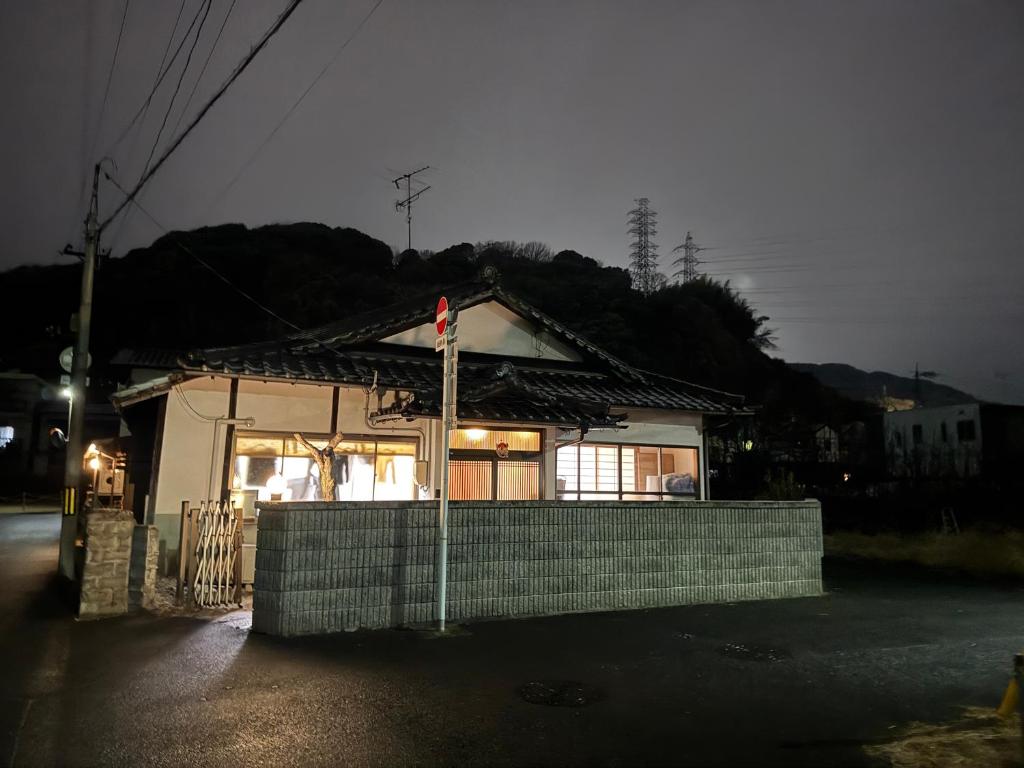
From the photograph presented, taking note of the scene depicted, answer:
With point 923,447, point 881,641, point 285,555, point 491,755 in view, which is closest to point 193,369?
point 285,555

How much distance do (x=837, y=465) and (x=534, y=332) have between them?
1014 inches

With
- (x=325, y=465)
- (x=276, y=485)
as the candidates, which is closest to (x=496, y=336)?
(x=325, y=465)

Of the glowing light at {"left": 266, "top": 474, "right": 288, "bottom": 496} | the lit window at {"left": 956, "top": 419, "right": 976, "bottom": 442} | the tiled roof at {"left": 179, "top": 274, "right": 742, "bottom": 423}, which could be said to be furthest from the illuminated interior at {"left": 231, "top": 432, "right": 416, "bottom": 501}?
the lit window at {"left": 956, "top": 419, "right": 976, "bottom": 442}

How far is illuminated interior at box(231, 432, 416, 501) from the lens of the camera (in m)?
11.8

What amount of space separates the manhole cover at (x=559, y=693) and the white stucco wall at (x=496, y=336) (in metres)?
9.25

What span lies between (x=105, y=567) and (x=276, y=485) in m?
3.74

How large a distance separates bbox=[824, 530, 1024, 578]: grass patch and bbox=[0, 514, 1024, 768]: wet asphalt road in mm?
6774

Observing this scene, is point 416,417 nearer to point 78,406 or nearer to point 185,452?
point 185,452

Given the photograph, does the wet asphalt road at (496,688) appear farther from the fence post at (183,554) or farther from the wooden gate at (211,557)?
the fence post at (183,554)

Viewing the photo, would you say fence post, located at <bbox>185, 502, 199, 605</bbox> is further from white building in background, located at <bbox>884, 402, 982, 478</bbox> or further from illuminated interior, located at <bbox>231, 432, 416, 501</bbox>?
white building in background, located at <bbox>884, 402, 982, 478</bbox>

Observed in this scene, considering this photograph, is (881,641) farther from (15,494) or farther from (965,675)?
(15,494)

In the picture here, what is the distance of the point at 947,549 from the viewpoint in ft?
54.0

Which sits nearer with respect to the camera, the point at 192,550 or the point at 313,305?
the point at 192,550

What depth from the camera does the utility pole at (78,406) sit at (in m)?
11.9
